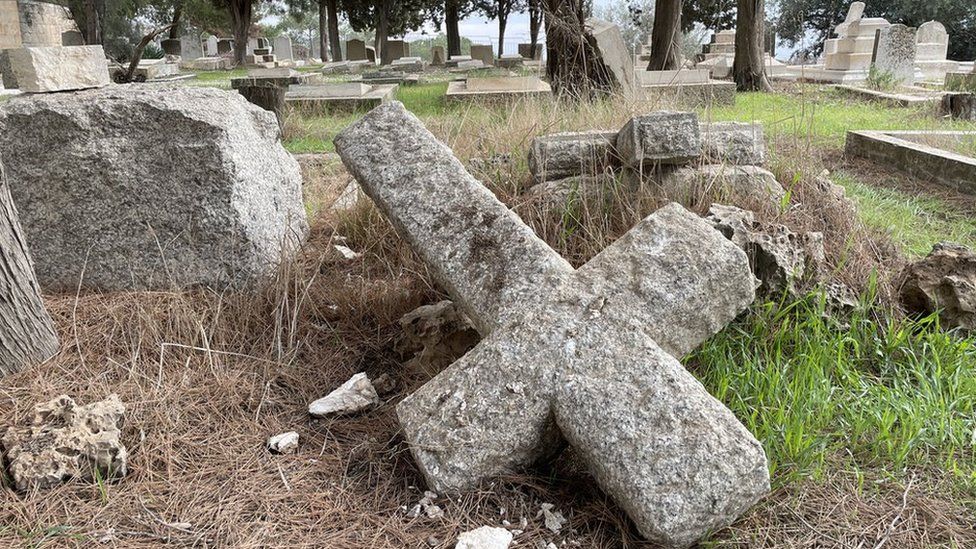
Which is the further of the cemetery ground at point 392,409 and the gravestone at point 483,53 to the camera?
the gravestone at point 483,53

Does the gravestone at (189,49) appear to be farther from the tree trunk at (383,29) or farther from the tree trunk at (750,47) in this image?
the tree trunk at (750,47)

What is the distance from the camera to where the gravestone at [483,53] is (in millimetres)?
26419

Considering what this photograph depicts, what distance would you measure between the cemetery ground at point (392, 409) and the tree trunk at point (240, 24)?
28.3 m

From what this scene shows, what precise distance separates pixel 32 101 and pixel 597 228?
2517 millimetres

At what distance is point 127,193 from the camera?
294 cm

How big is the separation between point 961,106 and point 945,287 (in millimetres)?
7838

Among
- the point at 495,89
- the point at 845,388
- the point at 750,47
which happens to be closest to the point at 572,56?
the point at 495,89

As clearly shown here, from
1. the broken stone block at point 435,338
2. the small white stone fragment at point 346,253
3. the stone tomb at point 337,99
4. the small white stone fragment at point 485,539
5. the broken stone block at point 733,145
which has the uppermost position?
the stone tomb at point 337,99

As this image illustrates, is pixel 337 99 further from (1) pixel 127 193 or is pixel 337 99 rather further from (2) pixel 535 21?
(2) pixel 535 21

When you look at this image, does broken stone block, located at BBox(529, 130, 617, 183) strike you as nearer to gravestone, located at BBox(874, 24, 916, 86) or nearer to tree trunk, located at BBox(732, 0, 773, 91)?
tree trunk, located at BBox(732, 0, 773, 91)

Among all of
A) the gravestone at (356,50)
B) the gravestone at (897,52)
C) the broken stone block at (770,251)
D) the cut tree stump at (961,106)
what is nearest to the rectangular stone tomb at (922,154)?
the cut tree stump at (961,106)

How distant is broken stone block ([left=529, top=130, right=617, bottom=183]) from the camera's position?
3574 millimetres

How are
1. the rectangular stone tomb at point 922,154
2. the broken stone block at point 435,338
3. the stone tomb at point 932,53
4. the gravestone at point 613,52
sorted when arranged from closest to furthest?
1. the broken stone block at point 435,338
2. the rectangular stone tomb at point 922,154
3. the gravestone at point 613,52
4. the stone tomb at point 932,53

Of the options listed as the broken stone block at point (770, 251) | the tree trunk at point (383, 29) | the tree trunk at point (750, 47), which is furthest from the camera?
the tree trunk at point (383, 29)
